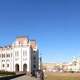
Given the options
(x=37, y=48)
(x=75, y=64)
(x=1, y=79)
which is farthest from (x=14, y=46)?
(x=1, y=79)

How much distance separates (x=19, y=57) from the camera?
118 m

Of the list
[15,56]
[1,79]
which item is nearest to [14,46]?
[15,56]

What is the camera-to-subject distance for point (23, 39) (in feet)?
435

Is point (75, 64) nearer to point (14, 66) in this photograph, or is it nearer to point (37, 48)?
point (37, 48)

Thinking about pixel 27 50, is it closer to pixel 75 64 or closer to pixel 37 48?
pixel 37 48

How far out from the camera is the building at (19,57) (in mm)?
117000

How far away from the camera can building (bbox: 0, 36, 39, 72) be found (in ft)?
384

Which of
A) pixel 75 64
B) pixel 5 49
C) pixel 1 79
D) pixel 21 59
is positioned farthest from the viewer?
pixel 75 64

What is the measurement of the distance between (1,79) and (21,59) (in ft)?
269

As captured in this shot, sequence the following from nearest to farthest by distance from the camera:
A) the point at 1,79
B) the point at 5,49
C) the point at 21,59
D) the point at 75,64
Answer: the point at 1,79 → the point at 21,59 → the point at 5,49 → the point at 75,64

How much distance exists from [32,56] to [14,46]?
934 centimetres

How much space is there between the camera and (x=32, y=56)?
12300 centimetres

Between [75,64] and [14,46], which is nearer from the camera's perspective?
[14,46]

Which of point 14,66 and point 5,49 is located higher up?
point 5,49
